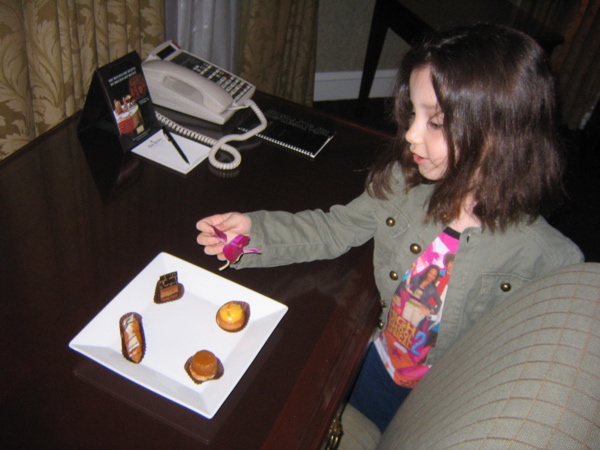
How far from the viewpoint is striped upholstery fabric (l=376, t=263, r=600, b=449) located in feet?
1.78

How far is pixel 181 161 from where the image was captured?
1106mm

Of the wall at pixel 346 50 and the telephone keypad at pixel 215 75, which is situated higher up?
the telephone keypad at pixel 215 75

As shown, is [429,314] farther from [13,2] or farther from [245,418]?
[13,2]

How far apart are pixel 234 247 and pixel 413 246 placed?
0.36m

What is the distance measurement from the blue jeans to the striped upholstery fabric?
0.32 m

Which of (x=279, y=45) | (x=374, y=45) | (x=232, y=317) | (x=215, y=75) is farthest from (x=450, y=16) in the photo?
(x=232, y=317)

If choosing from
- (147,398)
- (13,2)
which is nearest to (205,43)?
(13,2)

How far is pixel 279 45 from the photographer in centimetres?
233

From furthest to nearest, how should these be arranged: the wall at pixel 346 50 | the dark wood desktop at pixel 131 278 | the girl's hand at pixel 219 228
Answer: the wall at pixel 346 50, the girl's hand at pixel 219 228, the dark wood desktop at pixel 131 278

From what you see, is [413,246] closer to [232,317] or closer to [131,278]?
[232,317]

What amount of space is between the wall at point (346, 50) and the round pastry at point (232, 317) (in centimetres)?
226

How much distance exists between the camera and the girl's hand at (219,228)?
889mm

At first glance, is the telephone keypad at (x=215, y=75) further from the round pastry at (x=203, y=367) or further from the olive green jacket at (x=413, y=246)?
the round pastry at (x=203, y=367)

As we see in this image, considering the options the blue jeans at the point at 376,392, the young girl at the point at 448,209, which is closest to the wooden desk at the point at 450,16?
the young girl at the point at 448,209
